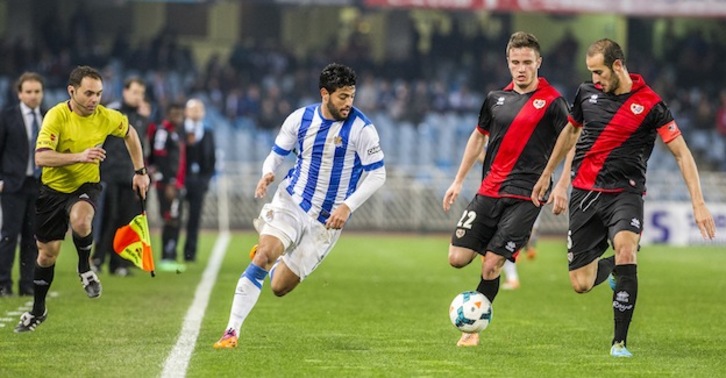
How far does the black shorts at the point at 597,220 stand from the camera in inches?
360

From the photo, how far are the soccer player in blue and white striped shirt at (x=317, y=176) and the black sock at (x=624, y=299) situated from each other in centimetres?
187

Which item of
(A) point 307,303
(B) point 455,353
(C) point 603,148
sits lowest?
(A) point 307,303

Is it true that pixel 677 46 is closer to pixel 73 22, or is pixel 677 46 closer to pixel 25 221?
pixel 73 22

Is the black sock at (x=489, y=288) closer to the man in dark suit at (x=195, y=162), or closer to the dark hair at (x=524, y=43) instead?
the dark hair at (x=524, y=43)

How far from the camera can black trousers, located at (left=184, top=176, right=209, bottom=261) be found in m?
18.4

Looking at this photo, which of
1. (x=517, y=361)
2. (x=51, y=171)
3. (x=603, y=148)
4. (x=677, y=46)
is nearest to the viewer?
(x=517, y=361)

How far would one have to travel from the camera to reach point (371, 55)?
35344mm

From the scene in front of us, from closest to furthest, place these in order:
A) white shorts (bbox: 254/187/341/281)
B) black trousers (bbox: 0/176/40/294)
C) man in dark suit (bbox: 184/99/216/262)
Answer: white shorts (bbox: 254/187/341/281)
black trousers (bbox: 0/176/40/294)
man in dark suit (bbox: 184/99/216/262)

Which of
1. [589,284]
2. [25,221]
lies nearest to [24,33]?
[25,221]

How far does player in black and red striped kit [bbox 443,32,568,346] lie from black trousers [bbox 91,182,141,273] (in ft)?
22.6

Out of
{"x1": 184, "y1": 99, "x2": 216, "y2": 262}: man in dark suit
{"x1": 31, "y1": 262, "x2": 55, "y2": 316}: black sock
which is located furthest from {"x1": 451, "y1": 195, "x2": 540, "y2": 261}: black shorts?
{"x1": 184, "y1": 99, "x2": 216, "y2": 262}: man in dark suit

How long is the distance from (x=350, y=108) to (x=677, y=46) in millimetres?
28851

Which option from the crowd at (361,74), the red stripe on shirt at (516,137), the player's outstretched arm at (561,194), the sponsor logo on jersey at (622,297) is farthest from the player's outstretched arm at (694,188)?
the crowd at (361,74)

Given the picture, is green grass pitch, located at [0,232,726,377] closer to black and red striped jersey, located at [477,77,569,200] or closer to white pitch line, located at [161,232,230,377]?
white pitch line, located at [161,232,230,377]
